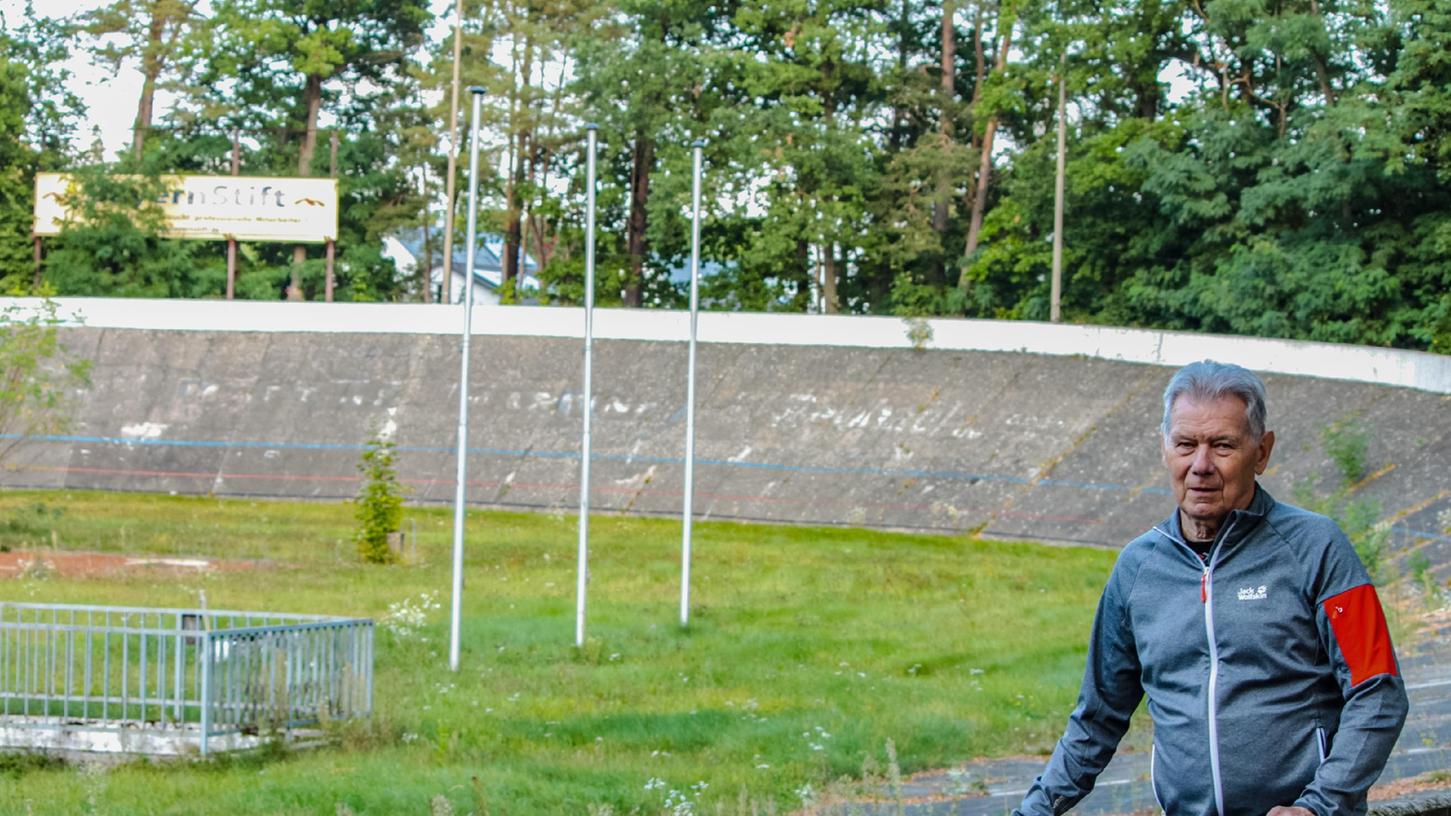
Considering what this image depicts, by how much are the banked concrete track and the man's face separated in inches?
1138

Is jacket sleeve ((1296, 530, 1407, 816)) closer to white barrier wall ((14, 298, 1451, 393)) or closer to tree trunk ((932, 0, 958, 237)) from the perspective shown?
white barrier wall ((14, 298, 1451, 393))

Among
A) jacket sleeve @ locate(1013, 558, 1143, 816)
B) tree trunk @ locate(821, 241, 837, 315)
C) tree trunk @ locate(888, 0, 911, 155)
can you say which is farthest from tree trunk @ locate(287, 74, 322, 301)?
jacket sleeve @ locate(1013, 558, 1143, 816)

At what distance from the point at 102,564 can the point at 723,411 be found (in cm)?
1972

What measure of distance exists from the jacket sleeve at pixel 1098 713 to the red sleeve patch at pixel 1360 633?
561 millimetres

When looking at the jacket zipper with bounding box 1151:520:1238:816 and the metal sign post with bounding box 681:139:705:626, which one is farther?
the metal sign post with bounding box 681:139:705:626

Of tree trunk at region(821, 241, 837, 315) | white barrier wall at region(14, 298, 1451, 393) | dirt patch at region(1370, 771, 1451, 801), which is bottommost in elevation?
dirt patch at region(1370, 771, 1451, 801)

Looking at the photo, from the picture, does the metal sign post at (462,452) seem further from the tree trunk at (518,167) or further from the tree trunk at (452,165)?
the tree trunk at (518,167)

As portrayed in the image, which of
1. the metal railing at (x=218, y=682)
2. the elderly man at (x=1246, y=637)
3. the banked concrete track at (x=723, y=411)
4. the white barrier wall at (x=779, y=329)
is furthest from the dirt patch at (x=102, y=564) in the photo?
the elderly man at (x=1246, y=637)

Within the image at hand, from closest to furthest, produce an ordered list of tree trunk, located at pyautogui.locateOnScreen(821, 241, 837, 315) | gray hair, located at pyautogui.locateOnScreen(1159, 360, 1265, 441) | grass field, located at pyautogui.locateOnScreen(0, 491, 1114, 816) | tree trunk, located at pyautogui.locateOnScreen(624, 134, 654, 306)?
gray hair, located at pyautogui.locateOnScreen(1159, 360, 1265, 441) < grass field, located at pyautogui.locateOnScreen(0, 491, 1114, 816) < tree trunk, located at pyautogui.locateOnScreen(821, 241, 837, 315) < tree trunk, located at pyautogui.locateOnScreen(624, 134, 654, 306)

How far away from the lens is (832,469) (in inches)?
1556

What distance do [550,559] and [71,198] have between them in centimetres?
3380

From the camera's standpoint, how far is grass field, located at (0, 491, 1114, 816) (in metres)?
11.4

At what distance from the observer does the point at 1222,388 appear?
4.24 metres

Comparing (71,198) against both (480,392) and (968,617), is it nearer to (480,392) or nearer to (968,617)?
(480,392)
